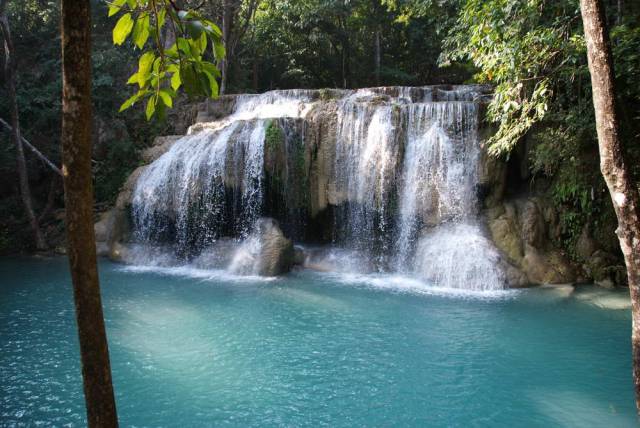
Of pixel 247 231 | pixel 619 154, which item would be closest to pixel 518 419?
pixel 619 154

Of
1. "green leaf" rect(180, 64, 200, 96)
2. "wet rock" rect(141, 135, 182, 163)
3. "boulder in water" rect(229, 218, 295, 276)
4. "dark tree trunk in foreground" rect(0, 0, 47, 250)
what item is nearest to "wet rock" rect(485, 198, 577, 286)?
"boulder in water" rect(229, 218, 295, 276)

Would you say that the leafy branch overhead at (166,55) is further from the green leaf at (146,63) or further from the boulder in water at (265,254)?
the boulder in water at (265,254)

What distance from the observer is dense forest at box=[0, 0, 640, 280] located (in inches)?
302

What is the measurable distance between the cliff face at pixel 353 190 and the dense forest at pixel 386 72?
90 centimetres

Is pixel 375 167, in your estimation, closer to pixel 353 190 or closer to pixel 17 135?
pixel 353 190

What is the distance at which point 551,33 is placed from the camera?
23.2 feet

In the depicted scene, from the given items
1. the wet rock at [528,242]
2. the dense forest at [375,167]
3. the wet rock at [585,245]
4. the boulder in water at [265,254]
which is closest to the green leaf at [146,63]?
the dense forest at [375,167]

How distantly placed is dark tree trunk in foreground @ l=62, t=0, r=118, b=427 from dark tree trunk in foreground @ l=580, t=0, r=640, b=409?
12.2 feet

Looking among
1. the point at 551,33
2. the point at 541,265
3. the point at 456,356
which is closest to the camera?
the point at 456,356

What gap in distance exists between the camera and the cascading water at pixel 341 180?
10523 millimetres

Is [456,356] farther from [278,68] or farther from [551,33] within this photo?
[278,68]

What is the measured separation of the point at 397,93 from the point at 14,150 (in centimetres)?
1047

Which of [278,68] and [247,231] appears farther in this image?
[278,68]

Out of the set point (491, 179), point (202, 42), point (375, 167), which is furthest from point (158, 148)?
point (202, 42)
